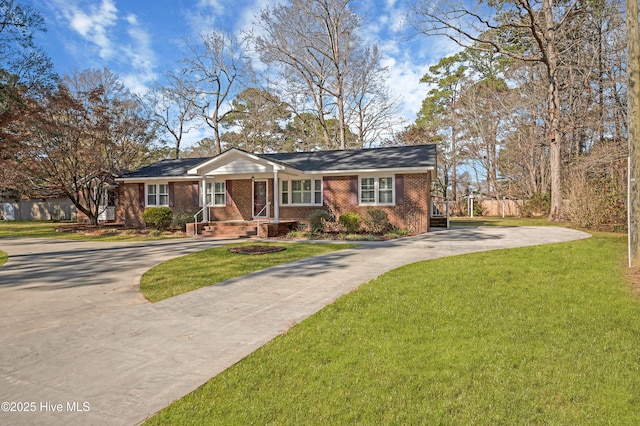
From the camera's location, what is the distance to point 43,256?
33.8ft

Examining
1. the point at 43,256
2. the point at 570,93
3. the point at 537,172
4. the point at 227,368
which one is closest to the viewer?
the point at 227,368

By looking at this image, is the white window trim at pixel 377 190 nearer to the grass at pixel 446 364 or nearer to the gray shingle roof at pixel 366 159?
the gray shingle roof at pixel 366 159

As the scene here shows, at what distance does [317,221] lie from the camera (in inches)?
610

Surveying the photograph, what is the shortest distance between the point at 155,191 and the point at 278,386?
1939cm

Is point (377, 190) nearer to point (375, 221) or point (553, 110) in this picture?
point (375, 221)

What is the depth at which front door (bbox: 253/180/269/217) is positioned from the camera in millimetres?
17844

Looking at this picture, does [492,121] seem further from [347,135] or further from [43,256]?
[43,256]

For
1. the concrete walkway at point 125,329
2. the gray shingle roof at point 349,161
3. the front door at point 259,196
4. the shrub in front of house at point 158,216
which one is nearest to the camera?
the concrete walkway at point 125,329

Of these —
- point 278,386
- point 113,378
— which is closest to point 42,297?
point 113,378

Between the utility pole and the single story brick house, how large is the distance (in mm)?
8065

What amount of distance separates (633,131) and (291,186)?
13220mm

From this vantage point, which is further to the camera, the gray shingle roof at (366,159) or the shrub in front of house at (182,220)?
the shrub in front of house at (182,220)

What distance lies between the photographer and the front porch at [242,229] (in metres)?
14.7

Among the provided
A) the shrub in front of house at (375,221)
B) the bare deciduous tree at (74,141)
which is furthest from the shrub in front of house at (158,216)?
the shrub in front of house at (375,221)
